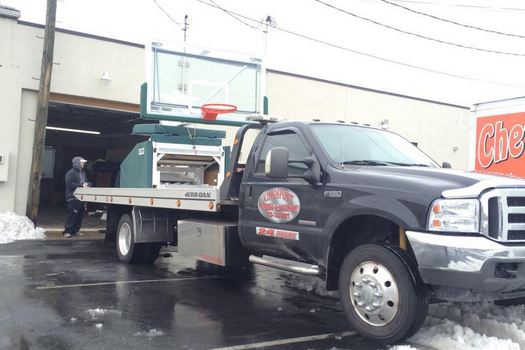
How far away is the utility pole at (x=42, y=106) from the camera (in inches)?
517

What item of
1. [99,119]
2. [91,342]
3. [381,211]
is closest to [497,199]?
[381,211]

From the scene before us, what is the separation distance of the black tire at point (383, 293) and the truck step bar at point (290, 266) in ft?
1.28

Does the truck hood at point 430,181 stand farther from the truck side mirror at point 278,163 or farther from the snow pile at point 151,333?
the snow pile at point 151,333

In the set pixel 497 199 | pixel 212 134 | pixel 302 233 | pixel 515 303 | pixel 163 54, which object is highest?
pixel 163 54

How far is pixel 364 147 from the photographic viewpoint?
570 centimetres

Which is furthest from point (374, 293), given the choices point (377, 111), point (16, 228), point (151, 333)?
point (377, 111)

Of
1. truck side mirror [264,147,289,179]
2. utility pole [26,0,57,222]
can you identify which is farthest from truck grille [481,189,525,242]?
utility pole [26,0,57,222]

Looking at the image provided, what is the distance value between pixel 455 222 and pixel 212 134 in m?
6.19

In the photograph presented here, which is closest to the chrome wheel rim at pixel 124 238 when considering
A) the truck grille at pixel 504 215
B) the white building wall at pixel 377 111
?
the truck grille at pixel 504 215

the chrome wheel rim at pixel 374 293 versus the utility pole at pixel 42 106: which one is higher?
the utility pole at pixel 42 106

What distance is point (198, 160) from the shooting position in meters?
9.73

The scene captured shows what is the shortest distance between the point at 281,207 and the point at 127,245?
4476 mm

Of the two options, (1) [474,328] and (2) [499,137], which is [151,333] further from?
(2) [499,137]

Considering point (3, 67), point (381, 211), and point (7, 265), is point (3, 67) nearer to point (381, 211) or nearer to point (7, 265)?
point (7, 265)
